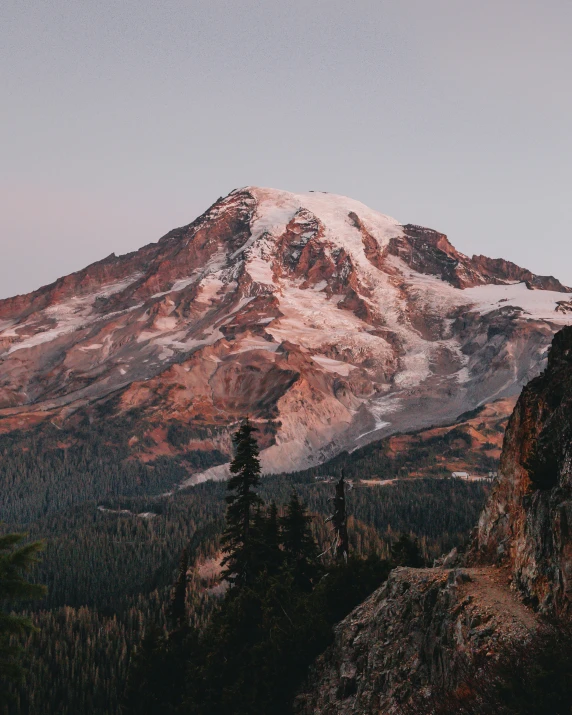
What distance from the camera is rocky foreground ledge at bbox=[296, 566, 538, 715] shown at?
2242cm

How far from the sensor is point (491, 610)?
906 inches

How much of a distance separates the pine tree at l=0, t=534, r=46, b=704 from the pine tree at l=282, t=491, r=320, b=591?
1936cm

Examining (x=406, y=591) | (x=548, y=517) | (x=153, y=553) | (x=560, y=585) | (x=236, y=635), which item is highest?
(x=548, y=517)

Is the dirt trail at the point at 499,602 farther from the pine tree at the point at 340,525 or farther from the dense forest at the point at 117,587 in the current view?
the dense forest at the point at 117,587

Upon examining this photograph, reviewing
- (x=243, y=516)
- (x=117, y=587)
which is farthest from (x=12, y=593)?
(x=117, y=587)

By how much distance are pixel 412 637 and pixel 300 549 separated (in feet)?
77.0

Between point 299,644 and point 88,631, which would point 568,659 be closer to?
point 299,644

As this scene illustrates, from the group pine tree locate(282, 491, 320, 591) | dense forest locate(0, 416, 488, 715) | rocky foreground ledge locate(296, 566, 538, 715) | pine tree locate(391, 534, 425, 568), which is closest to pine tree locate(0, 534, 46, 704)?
rocky foreground ledge locate(296, 566, 538, 715)

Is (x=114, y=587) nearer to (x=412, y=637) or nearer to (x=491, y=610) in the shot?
(x=412, y=637)

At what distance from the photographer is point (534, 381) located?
3036cm

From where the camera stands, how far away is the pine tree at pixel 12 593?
3097 cm

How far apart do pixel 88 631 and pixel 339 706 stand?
115795mm

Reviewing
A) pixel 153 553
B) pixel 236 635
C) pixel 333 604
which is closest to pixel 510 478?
pixel 333 604

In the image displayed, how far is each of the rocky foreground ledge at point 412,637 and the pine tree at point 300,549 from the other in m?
16.3
